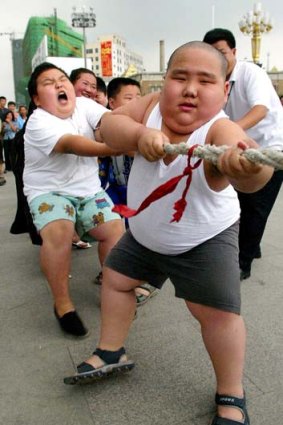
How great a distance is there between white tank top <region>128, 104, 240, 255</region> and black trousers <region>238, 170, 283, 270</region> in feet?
4.46

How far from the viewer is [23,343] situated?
218cm

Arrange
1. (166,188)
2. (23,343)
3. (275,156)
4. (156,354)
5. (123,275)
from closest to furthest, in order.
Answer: (275,156), (166,188), (123,275), (156,354), (23,343)

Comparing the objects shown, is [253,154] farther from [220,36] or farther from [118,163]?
[118,163]

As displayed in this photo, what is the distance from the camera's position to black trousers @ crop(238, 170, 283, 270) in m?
2.90

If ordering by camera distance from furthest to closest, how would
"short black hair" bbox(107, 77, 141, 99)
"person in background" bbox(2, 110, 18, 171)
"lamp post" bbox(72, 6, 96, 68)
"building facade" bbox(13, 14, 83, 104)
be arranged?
"building facade" bbox(13, 14, 83, 104), "lamp post" bbox(72, 6, 96, 68), "person in background" bbox(2, 110, 18, 171), "short black hair" bbox(107, 77, 141, 99)

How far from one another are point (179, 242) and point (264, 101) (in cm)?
146

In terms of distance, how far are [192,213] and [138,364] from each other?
0.90 m

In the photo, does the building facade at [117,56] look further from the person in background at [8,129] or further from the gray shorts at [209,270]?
the gray shorts at [209,270]

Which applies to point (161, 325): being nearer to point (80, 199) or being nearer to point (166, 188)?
point (80, 199)

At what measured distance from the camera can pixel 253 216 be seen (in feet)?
9.65

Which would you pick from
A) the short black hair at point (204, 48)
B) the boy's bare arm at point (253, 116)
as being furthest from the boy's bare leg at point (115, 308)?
the boy's bare arm at point (253, 116)

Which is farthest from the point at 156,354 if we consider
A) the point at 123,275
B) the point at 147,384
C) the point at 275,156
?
the point at 275,156

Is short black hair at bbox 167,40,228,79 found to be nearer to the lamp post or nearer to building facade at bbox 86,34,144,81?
the lamp post

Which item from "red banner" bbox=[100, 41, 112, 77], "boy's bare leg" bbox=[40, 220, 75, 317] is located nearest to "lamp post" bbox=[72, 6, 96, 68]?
"red banner" bbox=[100, 41, 112, 77]
